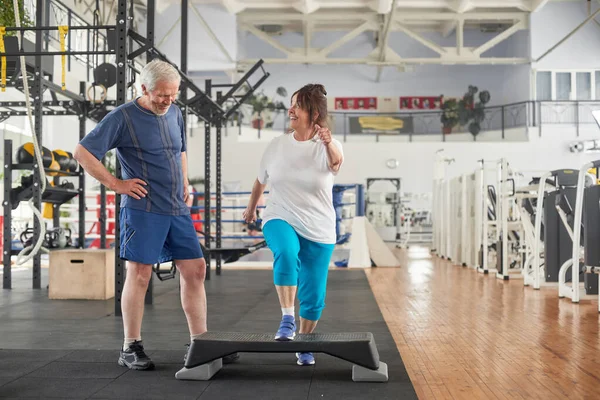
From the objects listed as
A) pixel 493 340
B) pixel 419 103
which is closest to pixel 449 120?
pixel 419 103

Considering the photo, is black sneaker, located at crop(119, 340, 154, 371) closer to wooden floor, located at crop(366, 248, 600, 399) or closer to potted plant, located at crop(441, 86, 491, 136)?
wooden floor, located at crop(366, 248, 600, 399)

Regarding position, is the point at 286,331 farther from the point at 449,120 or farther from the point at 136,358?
the point at 449,120

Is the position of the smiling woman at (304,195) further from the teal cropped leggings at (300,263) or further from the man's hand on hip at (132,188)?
the man's hand on hip at (132,188)

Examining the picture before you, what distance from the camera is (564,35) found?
17938 mm

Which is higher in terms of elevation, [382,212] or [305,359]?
[382,212]

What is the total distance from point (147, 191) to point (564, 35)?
1785 centimetres

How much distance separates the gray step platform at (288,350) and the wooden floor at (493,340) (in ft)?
0.66

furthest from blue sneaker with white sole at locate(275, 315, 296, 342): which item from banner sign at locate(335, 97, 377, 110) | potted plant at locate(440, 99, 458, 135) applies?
banner sign at locate(335, 97, 377, 110)

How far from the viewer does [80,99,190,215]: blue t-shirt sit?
2.62 meters

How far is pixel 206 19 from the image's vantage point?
16422mm

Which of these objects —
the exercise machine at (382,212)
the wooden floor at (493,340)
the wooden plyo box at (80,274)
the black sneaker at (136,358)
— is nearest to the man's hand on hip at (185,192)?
the black sneaker at (136,358)

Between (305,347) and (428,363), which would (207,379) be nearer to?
(305,347)

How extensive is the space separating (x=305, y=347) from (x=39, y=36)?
493 centimetres

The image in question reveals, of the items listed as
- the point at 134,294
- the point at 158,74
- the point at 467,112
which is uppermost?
the point at 467,112
